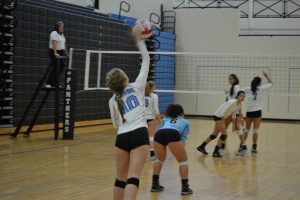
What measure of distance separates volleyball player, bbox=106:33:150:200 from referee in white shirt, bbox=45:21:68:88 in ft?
28.6

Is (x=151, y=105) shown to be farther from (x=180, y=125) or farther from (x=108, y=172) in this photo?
(x=180, y=125)

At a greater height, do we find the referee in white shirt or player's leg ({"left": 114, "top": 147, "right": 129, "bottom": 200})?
the referee in white shirt

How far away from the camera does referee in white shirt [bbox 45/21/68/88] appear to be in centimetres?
1377

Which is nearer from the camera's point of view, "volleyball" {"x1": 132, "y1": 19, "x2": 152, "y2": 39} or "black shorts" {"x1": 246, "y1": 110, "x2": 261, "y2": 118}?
"volleyball" {"x1": 132, "y1": 19, "x2": 152, "y2": 39}

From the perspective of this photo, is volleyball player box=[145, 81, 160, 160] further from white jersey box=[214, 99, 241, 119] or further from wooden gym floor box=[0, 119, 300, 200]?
white jersey box=[214, 99, 241, 119]

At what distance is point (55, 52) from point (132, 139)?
9125 millimetres

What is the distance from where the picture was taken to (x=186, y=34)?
2491cm

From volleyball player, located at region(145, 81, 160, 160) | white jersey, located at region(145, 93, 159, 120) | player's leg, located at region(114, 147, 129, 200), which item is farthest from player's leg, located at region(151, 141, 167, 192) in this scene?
white jersey, located at region(145, 93, 159, 120)

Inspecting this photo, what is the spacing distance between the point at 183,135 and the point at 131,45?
13471mm

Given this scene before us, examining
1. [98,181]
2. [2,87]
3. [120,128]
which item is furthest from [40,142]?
[120,128]

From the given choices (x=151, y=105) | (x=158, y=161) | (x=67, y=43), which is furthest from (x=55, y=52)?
(x=158, y=161)

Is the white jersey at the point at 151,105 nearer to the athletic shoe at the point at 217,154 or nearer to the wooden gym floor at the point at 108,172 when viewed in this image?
the wooden gym floor at the point at 108,172

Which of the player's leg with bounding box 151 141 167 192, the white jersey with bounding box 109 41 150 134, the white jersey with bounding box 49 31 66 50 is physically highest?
the white jersey with bounding box 49 31 66 50

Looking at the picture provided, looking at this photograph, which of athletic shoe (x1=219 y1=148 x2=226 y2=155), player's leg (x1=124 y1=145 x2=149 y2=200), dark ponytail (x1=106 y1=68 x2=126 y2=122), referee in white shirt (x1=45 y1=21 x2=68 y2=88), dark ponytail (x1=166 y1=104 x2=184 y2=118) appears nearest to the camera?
player's leg (x1=124 y1=145 x2=149 y2=200)
